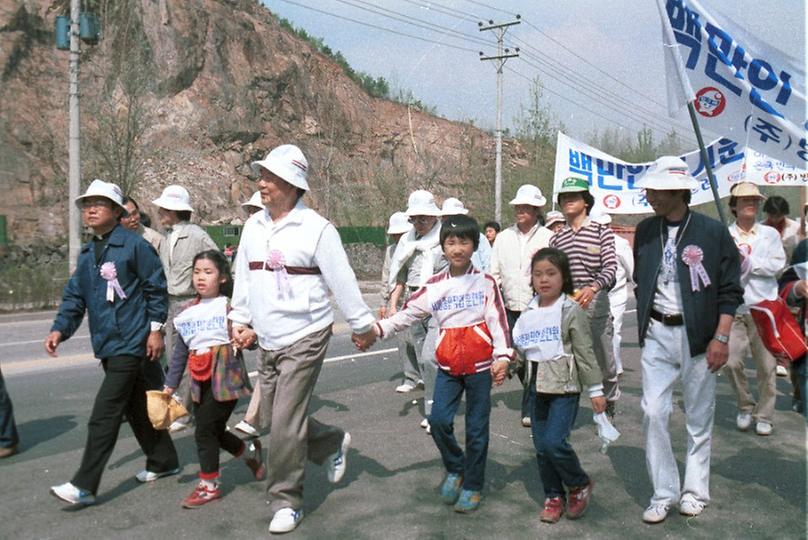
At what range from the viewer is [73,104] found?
1961cm

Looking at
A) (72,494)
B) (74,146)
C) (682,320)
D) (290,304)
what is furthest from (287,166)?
(74,146)

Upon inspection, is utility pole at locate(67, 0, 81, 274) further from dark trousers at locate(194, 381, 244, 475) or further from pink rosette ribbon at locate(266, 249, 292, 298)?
pink rosette ribbon at locate(266, 249, 292, 298)

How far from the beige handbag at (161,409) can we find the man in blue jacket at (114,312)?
211 mm

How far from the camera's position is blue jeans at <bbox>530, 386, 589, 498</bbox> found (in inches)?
180

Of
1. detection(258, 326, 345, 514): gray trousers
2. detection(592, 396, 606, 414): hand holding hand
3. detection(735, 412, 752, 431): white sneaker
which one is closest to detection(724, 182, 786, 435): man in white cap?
detection(735, 412, 752, 431): white sneaker

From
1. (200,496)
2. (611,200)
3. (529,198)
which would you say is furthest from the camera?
(611,200)

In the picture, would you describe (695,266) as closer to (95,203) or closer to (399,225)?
(95,203)

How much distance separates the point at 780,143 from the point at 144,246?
4.41m

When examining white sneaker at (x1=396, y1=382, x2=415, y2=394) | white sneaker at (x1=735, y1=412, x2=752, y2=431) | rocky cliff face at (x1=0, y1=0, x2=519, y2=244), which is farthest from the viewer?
rocky cliff face at (x1=0, y1=0, x2=519, y2=244)

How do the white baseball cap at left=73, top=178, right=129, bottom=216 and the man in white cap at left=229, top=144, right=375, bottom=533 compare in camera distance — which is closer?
the man in white cap at left=229, top=144, right=375, bottom=533

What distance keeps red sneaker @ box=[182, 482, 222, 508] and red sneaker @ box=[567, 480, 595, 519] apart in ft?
7.01

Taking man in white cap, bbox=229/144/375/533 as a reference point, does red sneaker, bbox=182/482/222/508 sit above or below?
below

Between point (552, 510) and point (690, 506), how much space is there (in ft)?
2.68

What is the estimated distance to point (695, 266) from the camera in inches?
181
